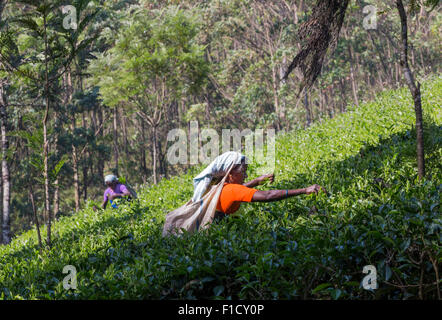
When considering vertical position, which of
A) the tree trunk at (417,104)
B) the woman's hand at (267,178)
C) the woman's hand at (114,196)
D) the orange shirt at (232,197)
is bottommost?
the woman's hand at (114,196)

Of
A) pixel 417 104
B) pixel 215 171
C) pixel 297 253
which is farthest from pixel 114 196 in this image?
pixel 297 253

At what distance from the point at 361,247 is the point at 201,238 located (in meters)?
1.37

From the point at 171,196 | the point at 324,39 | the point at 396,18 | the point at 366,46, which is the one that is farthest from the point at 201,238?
the point at 396,18

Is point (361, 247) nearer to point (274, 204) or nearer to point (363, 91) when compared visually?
point (274, 204)

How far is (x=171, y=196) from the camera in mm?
9328

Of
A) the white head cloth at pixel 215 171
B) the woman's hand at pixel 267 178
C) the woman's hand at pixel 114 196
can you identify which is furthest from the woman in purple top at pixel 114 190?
the white head cloth at pixel 215 171

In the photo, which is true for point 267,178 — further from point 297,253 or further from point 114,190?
point 114,190

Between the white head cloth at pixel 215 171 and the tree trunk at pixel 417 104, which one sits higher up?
the tree trunk at pixel 417 104

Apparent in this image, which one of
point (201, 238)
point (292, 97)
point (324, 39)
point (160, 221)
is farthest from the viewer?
point (292, 97)

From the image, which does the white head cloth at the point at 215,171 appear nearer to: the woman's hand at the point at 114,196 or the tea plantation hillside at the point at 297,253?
the tea plantation hillside at the point at 297,253

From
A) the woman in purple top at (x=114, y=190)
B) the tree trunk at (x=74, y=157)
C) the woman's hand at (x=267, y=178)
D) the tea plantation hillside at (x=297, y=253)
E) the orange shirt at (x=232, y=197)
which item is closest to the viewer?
the tea plantation hillside at (x=297, y=253)

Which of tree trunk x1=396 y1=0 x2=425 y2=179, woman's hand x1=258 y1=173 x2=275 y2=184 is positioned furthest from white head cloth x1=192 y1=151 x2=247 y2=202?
tree trunk x1=396 y1=0 x2=425 y2=179

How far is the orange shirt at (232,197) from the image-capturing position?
438 centimetres
